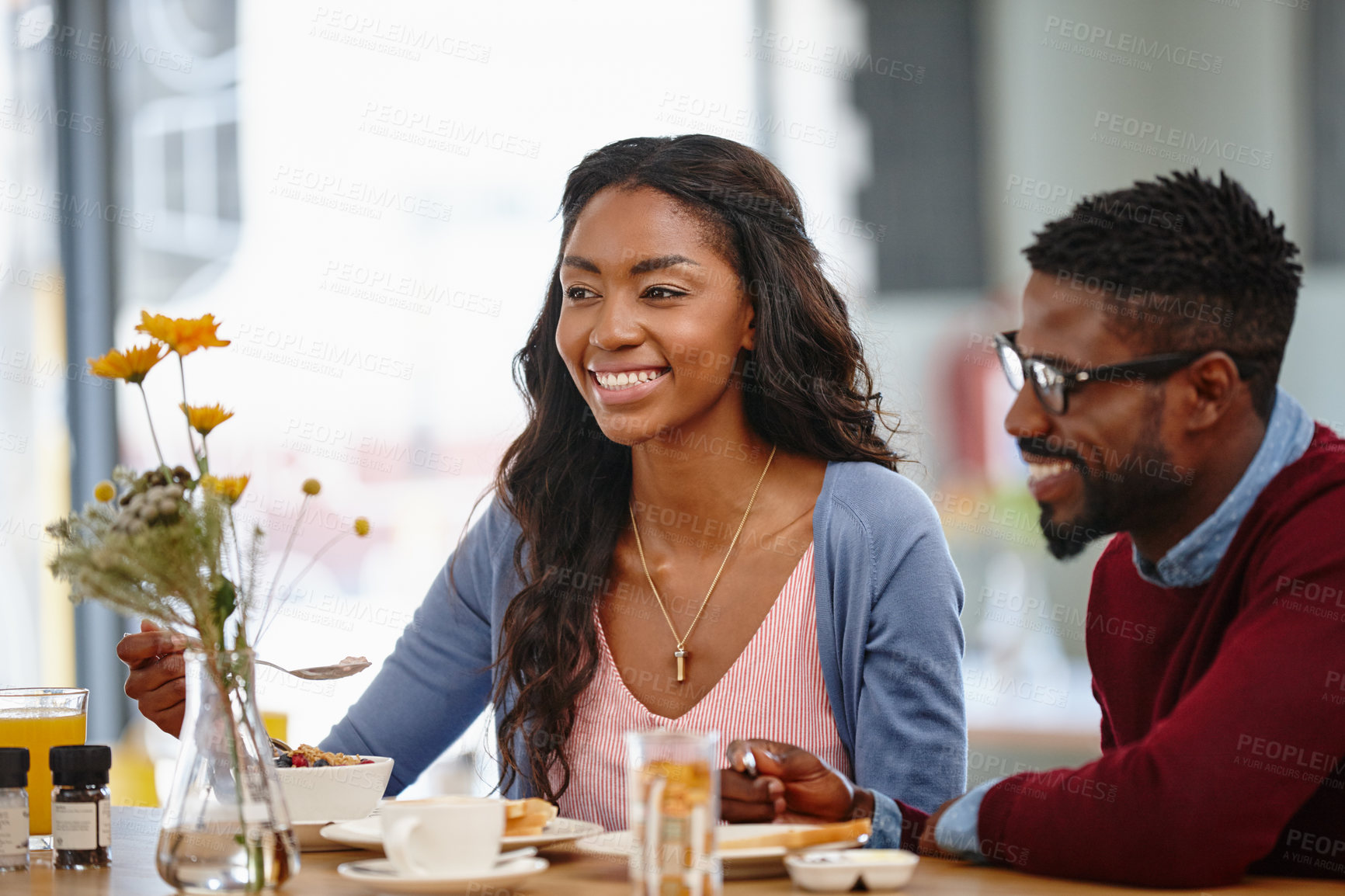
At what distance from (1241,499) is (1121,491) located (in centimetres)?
10

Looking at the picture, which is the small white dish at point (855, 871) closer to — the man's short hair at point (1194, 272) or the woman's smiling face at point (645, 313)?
the man's short hair at point (1194, 272)

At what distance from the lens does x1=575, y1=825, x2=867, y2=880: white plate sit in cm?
110

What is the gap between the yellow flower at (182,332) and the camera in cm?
112

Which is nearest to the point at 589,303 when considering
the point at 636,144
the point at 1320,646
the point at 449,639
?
the point at 636,144

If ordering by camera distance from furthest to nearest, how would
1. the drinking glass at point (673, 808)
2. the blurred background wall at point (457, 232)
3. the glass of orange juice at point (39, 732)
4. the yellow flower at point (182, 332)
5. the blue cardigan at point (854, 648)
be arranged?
the blurred background wall at point (457, 232)
the blue cardigan at point (854, 648)
the glass of orange juice at point (39, 732)
the yellow flower at point (182, 332)
the drinking glass at point (673, 808)

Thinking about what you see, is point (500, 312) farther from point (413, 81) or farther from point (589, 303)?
point (589, 303)

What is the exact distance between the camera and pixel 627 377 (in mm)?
1751

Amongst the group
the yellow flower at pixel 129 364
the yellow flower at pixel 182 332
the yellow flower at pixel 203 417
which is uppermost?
the yellow flower at pixel 182 332

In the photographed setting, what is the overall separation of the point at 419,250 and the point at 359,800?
3.08m

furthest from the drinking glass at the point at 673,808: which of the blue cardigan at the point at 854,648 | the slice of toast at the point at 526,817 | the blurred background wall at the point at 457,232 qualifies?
the blurred background wall at the point at 457,232

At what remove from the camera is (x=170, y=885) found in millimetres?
1108

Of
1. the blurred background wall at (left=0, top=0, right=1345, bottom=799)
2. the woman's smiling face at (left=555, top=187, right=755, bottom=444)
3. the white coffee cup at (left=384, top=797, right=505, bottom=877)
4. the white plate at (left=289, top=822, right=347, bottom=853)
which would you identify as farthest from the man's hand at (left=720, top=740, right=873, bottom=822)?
the blurred background wall at (left=0, top=0, right=1345, bottom=799)

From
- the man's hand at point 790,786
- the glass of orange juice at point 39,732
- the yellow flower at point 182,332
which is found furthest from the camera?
the glass of orange juice at point 39,732

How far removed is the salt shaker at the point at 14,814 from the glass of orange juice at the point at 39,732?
100 mm
